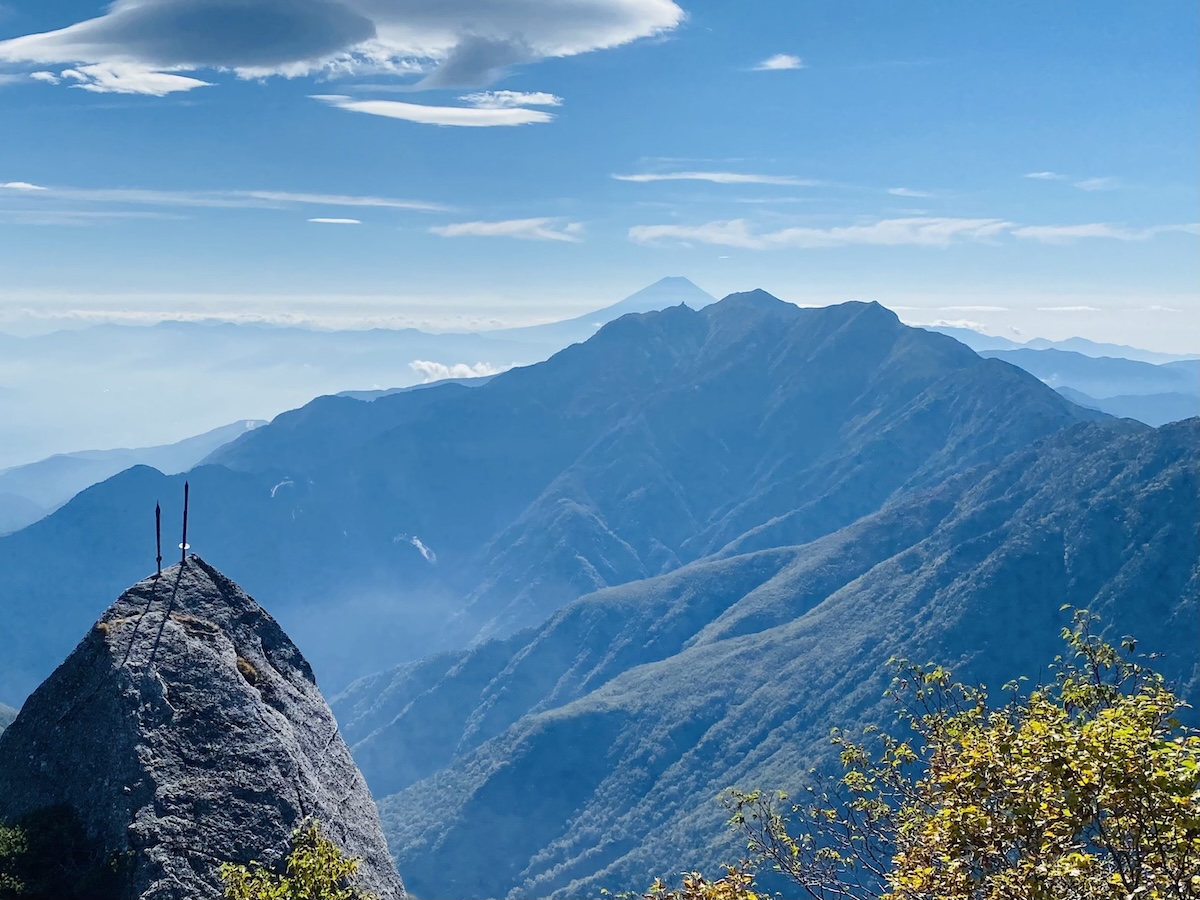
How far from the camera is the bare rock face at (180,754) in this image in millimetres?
38750

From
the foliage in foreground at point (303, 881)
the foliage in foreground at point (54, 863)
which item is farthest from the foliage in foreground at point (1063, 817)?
the foliage in foreground at point (54, 863)

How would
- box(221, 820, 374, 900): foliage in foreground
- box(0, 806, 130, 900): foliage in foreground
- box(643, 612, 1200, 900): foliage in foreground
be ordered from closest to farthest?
box(643, 612, 1200, 900): foliage in foreground
box(221, 820, 374, 900): foliage in foreground
box(0, 806, 130, 900): foliage in foreground

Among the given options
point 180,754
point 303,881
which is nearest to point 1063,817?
point 303,881

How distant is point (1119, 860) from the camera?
22.4m

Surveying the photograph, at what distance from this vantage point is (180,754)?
41.7m

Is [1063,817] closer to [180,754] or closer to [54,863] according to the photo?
[180,754]

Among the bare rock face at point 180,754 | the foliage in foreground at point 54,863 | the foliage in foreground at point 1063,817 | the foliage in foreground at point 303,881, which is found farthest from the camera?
the bare rock face at point 180,754

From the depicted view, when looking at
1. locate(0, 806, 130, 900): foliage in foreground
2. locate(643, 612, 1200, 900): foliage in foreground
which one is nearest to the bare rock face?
locate(0, 806, 130, 900): foliage in foreground

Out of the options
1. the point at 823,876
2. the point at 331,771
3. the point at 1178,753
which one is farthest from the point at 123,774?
the point at 1178,753

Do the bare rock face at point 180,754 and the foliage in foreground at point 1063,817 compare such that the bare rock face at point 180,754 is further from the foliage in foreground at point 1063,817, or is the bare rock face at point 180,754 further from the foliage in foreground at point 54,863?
the foliage in foreground at point 1063,817

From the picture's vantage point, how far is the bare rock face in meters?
38.8

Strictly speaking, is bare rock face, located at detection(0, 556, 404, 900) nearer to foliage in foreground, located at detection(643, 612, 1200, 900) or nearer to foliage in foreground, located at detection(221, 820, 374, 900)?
foliage in foreground, located at detection(221, 820, 374, 900)

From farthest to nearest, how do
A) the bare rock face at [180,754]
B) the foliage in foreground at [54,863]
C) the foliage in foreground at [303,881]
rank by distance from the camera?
the bare rock face at [180,754] → the foliage in foreground at [54,863] → the foliage in foreground at [303,881]

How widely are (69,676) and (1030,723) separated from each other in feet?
139
